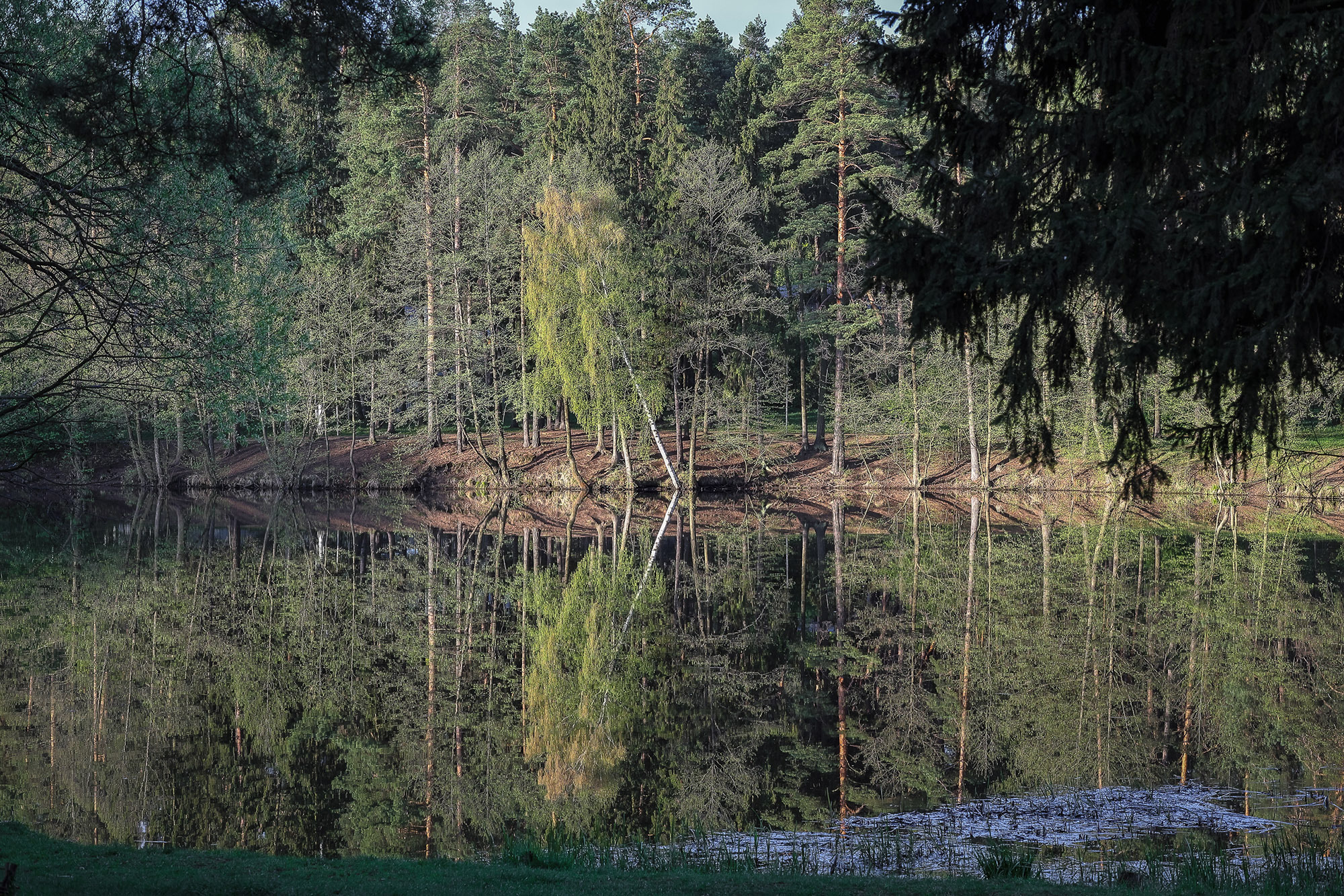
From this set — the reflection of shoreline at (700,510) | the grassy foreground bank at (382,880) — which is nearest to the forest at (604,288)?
the reflection of shoreline at (700,510)

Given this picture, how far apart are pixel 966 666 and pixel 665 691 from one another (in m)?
4.19

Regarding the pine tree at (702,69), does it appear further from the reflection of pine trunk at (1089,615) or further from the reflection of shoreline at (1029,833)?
the reflection of shoreline at (1029,833)

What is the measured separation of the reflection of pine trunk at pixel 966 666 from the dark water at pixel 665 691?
0.16 feet

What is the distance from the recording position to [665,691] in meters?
13.7

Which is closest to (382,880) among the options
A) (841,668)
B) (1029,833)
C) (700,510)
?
(1029,833)

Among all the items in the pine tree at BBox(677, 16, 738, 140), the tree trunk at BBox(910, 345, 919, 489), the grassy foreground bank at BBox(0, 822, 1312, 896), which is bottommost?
the grassy foreground bank at BBox(0, 822, 1312, 896)

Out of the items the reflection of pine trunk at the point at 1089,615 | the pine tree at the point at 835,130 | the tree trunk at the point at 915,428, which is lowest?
the reflection of pine trunk at the point at 1089,615

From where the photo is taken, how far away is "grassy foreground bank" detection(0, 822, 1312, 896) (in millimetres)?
6305

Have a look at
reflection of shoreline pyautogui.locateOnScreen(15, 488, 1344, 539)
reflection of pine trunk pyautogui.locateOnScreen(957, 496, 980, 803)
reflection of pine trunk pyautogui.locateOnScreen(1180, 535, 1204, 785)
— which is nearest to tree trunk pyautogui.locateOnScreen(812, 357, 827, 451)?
reflection of shoreline pyautogui.locateOnScreen(15, 488, 1344, 539)

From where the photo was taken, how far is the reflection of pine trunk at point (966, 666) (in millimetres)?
10633

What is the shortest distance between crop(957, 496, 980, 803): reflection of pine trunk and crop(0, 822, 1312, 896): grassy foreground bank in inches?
134

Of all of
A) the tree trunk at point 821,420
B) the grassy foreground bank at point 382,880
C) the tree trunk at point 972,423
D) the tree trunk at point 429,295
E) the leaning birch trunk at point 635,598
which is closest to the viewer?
the grassy foreground bank at point 382,880

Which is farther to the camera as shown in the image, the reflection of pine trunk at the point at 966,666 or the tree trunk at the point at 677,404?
the tree trunk at the point at 677,404

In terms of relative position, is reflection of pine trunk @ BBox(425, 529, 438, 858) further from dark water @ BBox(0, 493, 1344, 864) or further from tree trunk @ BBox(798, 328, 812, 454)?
tree trunk @ BBox(798, 328, 812, 454)
